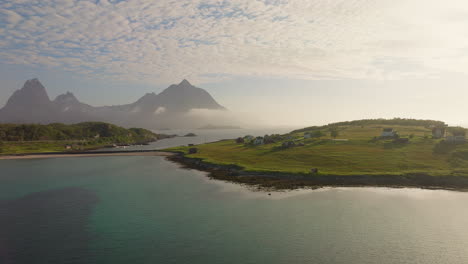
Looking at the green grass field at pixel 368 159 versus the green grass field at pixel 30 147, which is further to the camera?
the green grass field at pixel 30 147

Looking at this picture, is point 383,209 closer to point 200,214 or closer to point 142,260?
point 200,214

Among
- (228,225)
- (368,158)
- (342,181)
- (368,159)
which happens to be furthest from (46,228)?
(368,158)

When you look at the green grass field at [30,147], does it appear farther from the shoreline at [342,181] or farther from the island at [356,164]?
the shoreline at [342,181]

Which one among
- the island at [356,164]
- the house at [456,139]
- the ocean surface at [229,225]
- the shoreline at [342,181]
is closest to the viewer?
the ocean surface at [229,225]

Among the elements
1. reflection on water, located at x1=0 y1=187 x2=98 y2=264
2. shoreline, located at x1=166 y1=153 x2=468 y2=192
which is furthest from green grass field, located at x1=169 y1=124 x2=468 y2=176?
reflection on water, located at x1=0 y1=187 x2=98 y2=264

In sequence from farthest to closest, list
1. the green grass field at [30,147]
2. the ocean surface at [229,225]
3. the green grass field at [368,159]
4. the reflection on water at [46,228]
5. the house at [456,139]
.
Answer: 1. the green grass field at [30,147]
2. the house at [456,139]
3. the green grass field at [368,159]
4. the reflection on water at [46,228]
5. the ocean surface at [229,225]

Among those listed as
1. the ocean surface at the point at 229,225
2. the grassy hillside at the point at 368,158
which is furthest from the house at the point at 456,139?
the ocean surface at the point at 229,225

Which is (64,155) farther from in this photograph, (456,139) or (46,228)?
(456,139)
